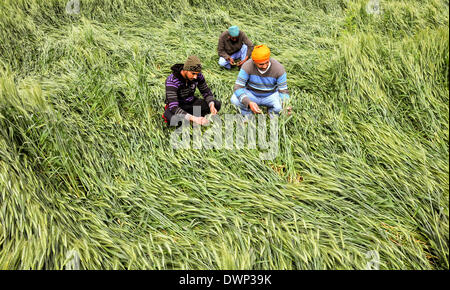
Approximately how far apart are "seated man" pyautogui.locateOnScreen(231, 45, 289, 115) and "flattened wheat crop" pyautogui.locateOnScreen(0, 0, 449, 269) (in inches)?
8.6

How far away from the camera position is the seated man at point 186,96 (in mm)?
2957

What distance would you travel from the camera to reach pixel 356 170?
8.29 feet

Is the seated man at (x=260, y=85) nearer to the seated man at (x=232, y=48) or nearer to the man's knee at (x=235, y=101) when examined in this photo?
the man's knee at (x=235, y=101)

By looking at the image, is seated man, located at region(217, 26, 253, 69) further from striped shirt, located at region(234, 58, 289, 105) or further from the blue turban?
striped shirt, located at region(234, 58, 289, 105)

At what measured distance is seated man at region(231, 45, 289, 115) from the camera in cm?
316

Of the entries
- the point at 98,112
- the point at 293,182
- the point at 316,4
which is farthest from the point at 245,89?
the point at 316,4

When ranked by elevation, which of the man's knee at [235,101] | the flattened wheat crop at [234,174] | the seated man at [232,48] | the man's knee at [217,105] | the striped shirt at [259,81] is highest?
the seated man at [232,48]

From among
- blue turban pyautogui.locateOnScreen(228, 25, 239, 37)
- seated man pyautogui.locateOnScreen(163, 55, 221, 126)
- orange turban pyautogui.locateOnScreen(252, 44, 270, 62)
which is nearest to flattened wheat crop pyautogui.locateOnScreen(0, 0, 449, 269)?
seated man pyautogui.locateOnScreen(163, 55, 221, 126)

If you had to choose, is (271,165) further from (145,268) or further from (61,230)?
(61,230)

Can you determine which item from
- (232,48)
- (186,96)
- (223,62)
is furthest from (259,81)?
(232,48)

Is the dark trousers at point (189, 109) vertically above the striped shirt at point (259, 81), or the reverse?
the striped shirt at point (259, 81)

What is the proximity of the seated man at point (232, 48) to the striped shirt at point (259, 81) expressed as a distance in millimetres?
1137

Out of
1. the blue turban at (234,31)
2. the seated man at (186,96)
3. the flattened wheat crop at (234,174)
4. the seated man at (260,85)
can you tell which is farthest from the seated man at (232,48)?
the seated man at (186,96)
